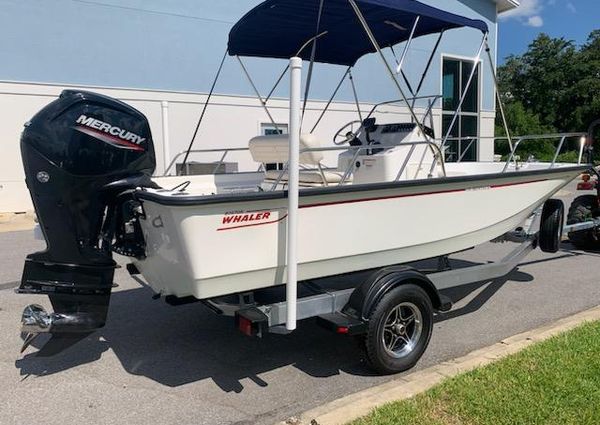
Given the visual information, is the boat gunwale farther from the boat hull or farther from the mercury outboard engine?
the mercury outboard engine

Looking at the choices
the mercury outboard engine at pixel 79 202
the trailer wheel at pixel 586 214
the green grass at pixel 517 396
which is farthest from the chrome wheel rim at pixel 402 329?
the trailer wheel at pixel 586 214

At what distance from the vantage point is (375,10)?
5.02 metres

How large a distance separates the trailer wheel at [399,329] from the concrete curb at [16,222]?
920 cm

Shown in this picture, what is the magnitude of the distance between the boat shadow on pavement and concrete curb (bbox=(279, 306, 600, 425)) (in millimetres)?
383

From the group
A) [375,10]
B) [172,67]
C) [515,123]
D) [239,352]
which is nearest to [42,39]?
[172,67]

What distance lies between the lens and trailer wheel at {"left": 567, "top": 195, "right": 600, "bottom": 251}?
7.45 m

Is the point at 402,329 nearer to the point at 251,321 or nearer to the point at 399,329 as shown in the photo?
the point at 399,329

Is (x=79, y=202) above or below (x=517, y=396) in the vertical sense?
above

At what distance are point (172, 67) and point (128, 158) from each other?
11.4m

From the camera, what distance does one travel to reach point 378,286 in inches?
152

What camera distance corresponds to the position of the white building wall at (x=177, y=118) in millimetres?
12539

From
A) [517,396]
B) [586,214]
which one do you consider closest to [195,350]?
[517,396]

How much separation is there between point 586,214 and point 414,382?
16.5 ft

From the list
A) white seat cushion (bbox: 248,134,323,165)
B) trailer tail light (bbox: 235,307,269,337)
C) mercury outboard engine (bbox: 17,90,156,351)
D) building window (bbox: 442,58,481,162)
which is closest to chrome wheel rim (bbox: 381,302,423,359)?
trailer tail light (bbox: 235,307,269,337)
